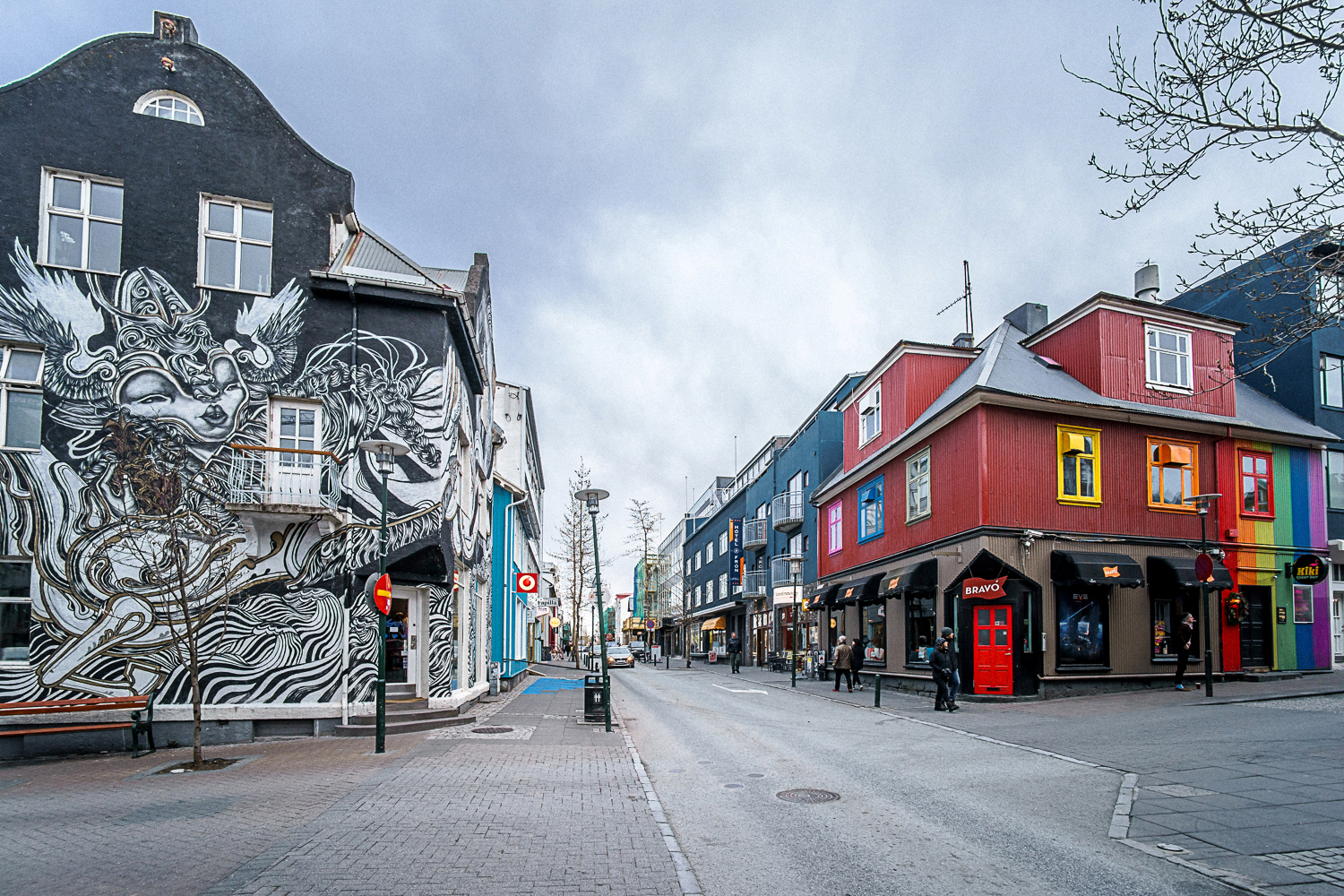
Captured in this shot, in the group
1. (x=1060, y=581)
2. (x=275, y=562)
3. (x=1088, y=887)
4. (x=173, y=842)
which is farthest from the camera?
(x=1060, y=581)

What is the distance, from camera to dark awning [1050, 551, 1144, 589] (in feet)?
62.1

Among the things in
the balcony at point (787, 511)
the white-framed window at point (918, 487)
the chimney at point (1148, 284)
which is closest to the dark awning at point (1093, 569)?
the white-framed window at point (918, 487)

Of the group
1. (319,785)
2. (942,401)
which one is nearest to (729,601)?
(942,401)

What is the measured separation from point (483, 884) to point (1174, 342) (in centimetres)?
2224

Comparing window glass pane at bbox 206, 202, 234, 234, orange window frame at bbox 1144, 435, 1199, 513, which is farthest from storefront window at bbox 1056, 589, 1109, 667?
window glass pane at bbox 206, 202, 234, 234

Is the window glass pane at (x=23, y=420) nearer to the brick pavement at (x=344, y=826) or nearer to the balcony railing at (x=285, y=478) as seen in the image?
the balcony railing at (x=285, y=478)

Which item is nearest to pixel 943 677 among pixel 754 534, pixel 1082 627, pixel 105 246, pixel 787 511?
pixel 1082 627

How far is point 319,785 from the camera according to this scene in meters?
10.1

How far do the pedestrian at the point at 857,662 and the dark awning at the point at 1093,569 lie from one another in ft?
22.4

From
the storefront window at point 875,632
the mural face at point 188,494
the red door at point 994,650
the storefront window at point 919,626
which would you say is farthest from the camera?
the storefront window at point 875,632

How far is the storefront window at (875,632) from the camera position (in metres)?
26.2

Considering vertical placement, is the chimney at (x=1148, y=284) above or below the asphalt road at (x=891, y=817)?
above

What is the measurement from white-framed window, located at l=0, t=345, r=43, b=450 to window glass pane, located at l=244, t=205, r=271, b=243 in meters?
3.88

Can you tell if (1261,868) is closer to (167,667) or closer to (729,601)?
(167,667)
